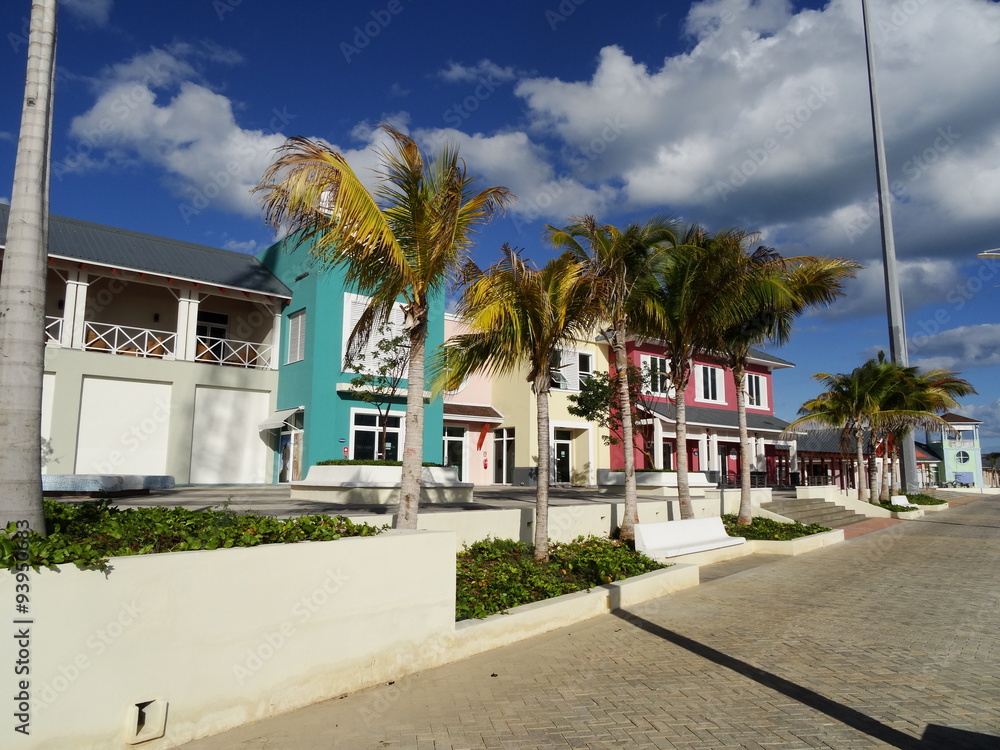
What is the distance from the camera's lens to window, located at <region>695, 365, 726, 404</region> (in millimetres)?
32062

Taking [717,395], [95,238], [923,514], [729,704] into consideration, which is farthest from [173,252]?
[923,514]

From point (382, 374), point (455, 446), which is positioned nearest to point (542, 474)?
point (382, 374)

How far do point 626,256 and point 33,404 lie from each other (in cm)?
948

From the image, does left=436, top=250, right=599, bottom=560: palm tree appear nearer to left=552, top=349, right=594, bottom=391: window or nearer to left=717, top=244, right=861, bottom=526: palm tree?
left=717, top=244, right=861, bottom=526: palm tree

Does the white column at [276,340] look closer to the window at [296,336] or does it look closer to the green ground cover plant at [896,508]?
the window at [296,336]

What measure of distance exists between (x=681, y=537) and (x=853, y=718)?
6.97 meters

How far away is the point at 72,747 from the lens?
150 inches

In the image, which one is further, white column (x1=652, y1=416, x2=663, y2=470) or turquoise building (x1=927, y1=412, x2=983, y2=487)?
turquoise building (x1=927, y1=412, x2=983, y2=487)

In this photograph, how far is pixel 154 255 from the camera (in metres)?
20.8

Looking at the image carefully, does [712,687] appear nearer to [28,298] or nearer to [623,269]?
[28,298]

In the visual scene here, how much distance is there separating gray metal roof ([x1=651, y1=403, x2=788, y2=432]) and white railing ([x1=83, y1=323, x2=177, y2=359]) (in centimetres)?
1778

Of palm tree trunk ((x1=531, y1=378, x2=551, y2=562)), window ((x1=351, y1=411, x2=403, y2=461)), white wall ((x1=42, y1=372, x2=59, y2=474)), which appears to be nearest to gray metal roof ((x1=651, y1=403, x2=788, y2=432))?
window ((x1=351, y1=411, x2=403, y2=461))

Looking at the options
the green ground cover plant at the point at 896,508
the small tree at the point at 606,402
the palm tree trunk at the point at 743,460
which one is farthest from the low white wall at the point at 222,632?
the green ground cover plant at the point at 896,508

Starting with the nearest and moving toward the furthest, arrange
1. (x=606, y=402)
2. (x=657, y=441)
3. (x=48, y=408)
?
1. (x=48, y=408)
2. (x=606, y=402)
3. (x=657, y=441)
